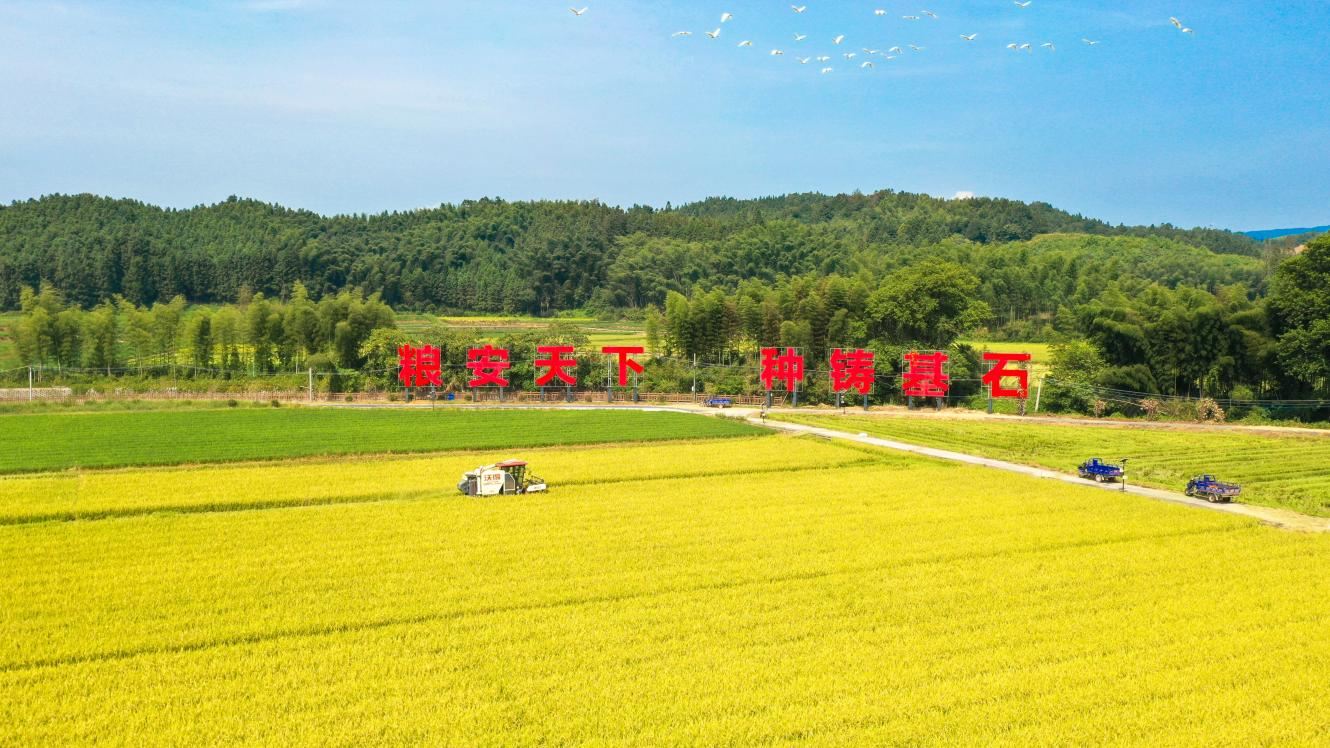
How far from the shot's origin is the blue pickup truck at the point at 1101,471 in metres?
30.2

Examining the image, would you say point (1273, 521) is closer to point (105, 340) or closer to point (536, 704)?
point (536, 704)

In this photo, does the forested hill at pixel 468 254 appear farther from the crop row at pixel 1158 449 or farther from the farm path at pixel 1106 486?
the farm path at pixel 1106 486

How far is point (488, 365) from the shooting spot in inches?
2517

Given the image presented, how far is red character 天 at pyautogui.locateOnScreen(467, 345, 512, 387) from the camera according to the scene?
64.1 meters

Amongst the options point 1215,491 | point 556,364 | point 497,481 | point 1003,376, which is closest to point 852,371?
point 1003,376

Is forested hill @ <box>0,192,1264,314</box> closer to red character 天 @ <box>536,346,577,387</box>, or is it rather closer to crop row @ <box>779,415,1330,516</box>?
red character 天 @ <box>536,346,577,387</box>

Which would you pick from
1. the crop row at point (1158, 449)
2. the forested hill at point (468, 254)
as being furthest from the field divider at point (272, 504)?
the forested hill at point (468, 254)

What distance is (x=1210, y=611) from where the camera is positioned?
15.7m

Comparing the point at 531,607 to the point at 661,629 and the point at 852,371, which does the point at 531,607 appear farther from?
the point at 852,371

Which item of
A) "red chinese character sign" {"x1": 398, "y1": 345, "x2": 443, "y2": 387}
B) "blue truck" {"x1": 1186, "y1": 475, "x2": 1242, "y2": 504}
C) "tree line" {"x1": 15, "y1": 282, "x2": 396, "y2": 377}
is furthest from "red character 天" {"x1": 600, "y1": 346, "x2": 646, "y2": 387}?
"blue truck" {"x1": 1186, "y1": 475, "x2": 1242, "y2": 504}

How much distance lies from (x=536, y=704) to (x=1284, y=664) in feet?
36.1

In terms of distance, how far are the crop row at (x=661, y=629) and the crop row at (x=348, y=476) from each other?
263 centimetres

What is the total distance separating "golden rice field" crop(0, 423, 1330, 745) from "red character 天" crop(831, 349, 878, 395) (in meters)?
30.2

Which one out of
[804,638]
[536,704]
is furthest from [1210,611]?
[536,704]
